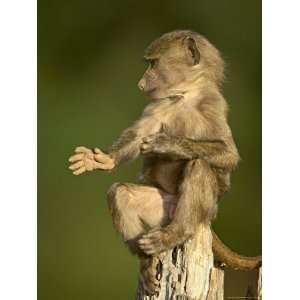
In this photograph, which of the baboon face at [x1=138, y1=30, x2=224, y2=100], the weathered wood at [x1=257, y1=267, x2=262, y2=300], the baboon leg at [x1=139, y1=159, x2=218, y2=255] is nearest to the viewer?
the baboon leg at [x1=139, y1=159, x2=218, y2=255]

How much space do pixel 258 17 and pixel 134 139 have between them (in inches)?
29.6

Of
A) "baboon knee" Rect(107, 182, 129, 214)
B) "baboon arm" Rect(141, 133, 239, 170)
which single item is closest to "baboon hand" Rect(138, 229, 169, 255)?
"baboon knee" Rect(107, 182, 129, 214)

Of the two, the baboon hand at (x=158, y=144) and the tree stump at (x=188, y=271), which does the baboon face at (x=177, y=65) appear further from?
the tree stump at (x=188, y=271)

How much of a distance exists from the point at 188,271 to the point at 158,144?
1.68 feet

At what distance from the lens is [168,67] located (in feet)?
10.7

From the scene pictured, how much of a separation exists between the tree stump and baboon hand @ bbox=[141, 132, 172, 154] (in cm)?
34

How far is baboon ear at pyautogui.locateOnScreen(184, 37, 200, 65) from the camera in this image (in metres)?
3.26

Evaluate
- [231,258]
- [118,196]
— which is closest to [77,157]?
[118,196]

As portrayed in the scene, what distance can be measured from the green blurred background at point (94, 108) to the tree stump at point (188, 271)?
0.12 meters

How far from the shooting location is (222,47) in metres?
3.31

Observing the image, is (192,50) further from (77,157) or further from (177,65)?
(77,157)

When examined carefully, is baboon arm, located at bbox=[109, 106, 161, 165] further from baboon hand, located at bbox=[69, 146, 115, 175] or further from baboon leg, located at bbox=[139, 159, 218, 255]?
baboon leg, located at bbox=[139, 159, 218, 255]

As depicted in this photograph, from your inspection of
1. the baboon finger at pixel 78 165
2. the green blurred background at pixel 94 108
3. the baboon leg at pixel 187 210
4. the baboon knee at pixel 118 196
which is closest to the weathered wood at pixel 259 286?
the green blurred background at pixel 94 108

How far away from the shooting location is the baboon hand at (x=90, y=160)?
3156mm
